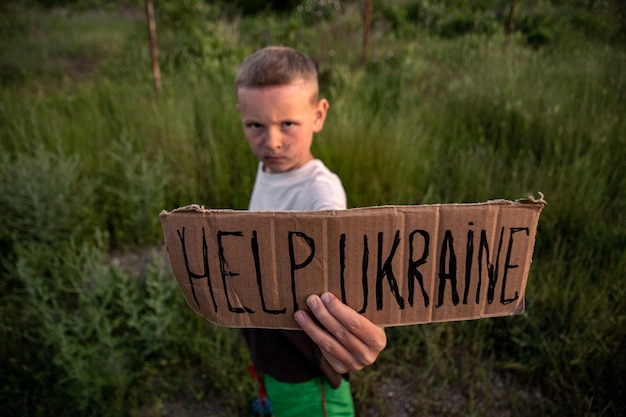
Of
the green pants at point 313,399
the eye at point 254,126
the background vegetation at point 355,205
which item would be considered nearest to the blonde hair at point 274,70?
the eye at point 254,126

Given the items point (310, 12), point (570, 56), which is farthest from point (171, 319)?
point (310, 12)

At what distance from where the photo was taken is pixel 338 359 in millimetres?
941

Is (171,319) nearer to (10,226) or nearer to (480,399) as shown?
(10,226)

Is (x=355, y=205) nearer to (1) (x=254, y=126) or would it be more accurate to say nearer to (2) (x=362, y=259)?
(1) (x=254, y=126)

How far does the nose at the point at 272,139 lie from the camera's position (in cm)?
121

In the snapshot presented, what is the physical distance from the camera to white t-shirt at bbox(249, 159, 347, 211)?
3.87 feet

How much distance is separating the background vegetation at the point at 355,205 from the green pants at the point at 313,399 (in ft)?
2.02

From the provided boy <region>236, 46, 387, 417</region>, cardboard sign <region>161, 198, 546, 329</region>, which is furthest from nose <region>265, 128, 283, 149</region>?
cardboard sign <region>161, 198, 546, 329</region>

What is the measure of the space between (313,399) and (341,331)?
46 cm

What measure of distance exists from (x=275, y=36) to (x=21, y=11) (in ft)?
23.7

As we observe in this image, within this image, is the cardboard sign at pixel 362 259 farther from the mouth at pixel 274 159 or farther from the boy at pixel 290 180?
the mouth at pixel 274 159

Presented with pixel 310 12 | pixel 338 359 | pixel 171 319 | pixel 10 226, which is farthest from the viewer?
pixel 310 12

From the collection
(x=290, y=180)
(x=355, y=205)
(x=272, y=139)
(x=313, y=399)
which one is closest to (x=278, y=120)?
(x=272, y=139)

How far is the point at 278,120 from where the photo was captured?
48.3 inches
